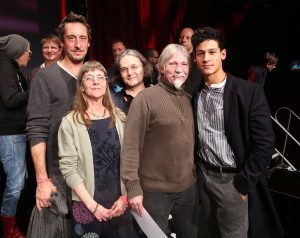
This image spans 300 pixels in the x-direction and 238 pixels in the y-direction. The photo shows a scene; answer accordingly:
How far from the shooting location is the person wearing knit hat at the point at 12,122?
2764 mm

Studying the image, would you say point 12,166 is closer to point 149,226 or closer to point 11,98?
point 11,98

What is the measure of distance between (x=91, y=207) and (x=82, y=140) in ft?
1.25

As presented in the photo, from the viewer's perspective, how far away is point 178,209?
2.14m

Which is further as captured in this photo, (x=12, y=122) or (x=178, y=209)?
(x=12, y=122)

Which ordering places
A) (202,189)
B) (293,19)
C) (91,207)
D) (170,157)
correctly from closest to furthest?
(91,207) < (170,157) < (202,189) < (293,19)

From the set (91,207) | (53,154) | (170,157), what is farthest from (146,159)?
(53,154)

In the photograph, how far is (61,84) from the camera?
212 centimetres

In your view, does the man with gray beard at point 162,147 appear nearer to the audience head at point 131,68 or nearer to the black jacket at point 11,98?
the audience head at point 131,68

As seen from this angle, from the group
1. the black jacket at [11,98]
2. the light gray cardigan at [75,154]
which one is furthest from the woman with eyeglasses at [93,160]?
the black jacket at [11,98]

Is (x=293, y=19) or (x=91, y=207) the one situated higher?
(x=293, y=19)

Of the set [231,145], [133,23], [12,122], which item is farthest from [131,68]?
[133,23]

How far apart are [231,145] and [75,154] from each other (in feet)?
2.99

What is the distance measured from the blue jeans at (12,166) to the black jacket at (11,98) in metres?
0.08

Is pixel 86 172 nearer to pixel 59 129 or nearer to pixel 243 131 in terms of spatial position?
pixel 59 129
